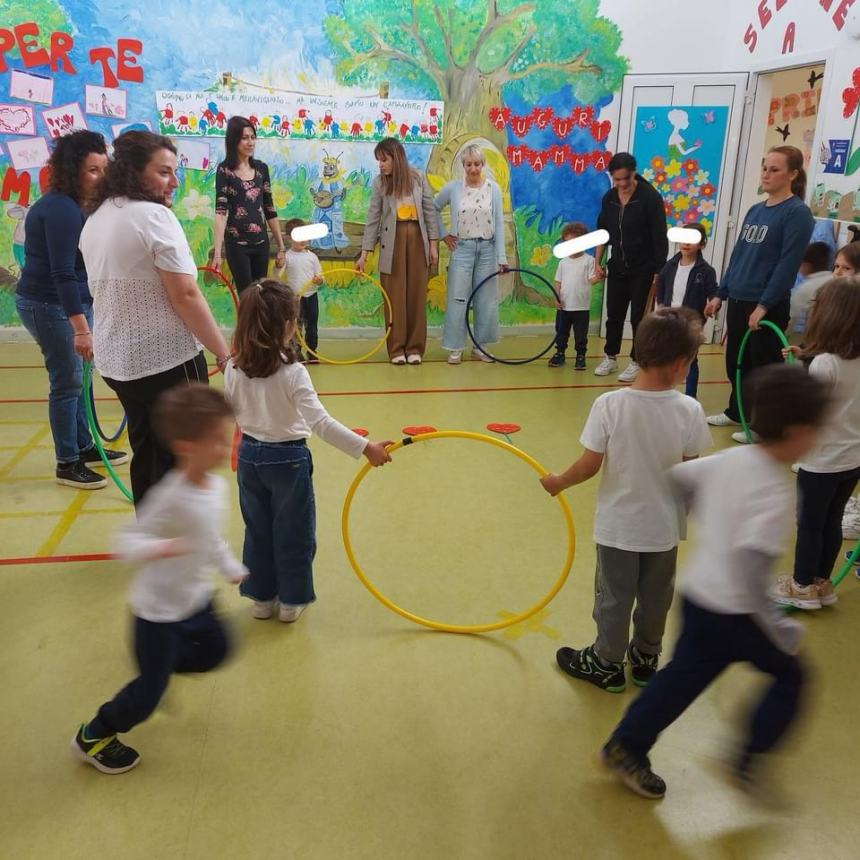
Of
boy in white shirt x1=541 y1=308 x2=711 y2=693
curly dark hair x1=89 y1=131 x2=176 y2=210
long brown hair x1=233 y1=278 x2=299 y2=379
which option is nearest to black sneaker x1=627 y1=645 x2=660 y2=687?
boy in white shirt x1=541 y1=308 x2=711 y2=693

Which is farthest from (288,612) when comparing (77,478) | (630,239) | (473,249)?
(473,249)

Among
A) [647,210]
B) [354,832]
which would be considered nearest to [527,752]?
[354,832]

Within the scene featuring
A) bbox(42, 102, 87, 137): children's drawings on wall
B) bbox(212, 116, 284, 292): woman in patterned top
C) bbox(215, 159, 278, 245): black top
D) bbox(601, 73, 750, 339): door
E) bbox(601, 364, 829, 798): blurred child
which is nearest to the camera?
bbox(601, 364, 829, 798): blurred child

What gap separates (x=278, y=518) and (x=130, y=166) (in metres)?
1.30

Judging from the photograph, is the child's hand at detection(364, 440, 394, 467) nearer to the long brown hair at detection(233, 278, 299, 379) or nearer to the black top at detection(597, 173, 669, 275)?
the long brown hair at detection(233, 278, 299, 379)

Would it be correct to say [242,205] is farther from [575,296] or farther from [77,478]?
[575,296]

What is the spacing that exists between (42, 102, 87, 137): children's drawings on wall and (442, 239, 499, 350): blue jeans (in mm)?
3458

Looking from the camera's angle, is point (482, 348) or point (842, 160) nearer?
point (842, 160)

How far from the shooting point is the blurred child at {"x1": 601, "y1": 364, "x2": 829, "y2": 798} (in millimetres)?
1624

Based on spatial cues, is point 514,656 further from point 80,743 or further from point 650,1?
point 650,1

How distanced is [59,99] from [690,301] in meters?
5.48

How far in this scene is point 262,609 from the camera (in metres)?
2.78

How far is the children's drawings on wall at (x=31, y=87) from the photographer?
20.6 feet

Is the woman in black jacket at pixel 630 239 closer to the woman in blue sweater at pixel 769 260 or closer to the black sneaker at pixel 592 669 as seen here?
the woman in blue sweater at pixel 769 260
